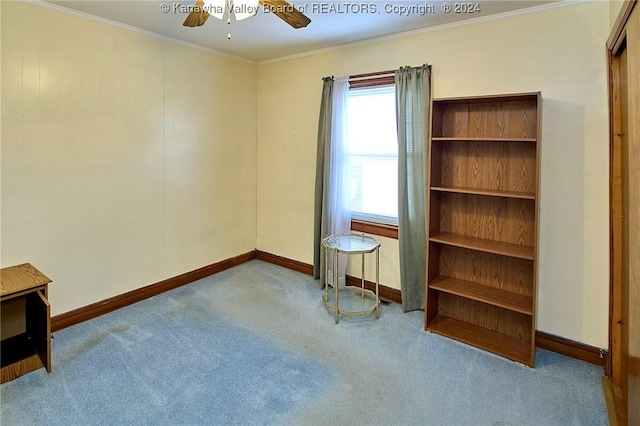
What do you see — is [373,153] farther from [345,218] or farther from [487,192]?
[487,192]

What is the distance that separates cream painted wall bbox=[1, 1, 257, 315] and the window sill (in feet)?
4.87

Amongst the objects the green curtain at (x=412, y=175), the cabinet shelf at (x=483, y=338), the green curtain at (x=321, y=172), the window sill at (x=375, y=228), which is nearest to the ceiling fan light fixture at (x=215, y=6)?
the green curtain at (x=412, y=175)

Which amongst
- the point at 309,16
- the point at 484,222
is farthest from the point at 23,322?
the point at 484,222

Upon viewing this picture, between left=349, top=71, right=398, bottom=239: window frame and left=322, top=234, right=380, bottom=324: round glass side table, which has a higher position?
left=349, top=71, right=398, bottom=239: window frame

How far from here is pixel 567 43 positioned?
2395mm

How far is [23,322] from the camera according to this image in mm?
2512

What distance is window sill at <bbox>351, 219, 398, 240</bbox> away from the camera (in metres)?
3.33

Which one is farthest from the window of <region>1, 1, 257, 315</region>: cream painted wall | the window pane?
<region>1, 1, 257, 315</region>: cream painted wall

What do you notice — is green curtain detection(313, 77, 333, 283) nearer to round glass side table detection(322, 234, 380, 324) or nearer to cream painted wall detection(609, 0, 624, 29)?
round glass side table detection(322, 234, 380, 324)

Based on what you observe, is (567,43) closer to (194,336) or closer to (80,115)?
(194,336)

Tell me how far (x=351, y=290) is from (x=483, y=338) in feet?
4.25

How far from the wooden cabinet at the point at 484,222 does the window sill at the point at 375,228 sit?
0.47 metres

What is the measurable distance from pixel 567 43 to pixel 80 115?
349cm

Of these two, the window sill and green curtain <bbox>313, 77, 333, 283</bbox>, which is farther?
green curtain <bbox>313, 77, 333, 283</bbox>
